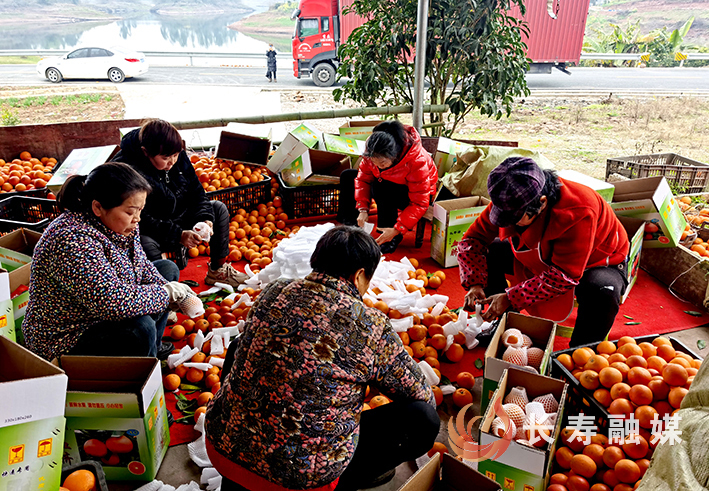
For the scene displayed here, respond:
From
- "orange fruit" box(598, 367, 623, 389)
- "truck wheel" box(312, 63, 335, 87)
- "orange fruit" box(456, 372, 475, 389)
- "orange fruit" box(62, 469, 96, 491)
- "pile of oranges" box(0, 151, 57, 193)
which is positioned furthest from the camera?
"truck wheel" box(312, 63, 335, 87)

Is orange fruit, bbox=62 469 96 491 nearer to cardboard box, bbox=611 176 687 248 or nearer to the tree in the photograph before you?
cardboard box, bbox=611 176 687 248

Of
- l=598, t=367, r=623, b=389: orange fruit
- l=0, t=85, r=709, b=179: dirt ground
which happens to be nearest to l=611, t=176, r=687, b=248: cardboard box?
l=598, t=367, r=623, b=389: orange fruit

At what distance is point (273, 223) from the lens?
448 cm

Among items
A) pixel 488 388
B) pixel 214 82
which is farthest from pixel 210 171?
pixel 214 82

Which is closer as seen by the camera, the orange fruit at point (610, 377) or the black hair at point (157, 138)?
the orange fruit at point (610, 377)

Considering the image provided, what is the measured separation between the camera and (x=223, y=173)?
4.40 meters

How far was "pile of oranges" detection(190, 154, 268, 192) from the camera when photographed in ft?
14.1

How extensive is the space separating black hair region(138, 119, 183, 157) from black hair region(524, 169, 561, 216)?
1962 mm

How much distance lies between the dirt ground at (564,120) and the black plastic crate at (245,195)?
4.60 metres

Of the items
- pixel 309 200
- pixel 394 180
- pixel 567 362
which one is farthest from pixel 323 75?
pixel 567 362

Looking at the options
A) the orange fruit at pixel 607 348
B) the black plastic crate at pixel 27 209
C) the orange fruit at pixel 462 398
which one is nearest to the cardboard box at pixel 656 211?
the orange fruit at pixel 607 348

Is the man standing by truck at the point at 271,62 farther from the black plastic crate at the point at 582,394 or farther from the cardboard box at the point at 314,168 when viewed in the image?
the black plastic crate at the point at 582,394

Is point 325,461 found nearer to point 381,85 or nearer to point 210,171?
point 210,171

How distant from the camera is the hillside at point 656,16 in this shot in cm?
Result: 2853
